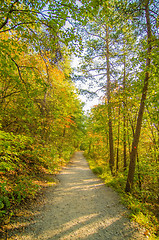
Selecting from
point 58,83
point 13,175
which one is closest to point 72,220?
point 13,175

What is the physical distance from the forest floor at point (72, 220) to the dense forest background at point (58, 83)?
1.32 ft

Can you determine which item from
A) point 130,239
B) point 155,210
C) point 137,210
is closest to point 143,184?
point 155,210

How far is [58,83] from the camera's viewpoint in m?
7.04

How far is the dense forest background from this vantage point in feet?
9.34

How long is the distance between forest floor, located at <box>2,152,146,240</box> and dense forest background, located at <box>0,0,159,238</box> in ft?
1.32

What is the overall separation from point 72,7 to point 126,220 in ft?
20.1

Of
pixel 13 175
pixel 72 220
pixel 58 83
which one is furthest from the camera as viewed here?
pixel 58 83

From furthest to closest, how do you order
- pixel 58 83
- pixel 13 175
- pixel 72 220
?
1. pixel 58 83
2. pixel 13 175
3. pixel 72 220

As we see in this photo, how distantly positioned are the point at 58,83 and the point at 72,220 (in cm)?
647

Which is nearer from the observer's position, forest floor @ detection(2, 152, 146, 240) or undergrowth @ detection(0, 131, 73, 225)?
undergrowth @ detection(0, 131, 73, 225)

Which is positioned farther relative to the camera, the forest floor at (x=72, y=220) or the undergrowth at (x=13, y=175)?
the forest floor at (x=72, y=220)

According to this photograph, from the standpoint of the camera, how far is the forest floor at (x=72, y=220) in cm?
279

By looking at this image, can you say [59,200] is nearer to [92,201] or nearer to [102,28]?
[92,201]

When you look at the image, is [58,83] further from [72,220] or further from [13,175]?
[72,220]
